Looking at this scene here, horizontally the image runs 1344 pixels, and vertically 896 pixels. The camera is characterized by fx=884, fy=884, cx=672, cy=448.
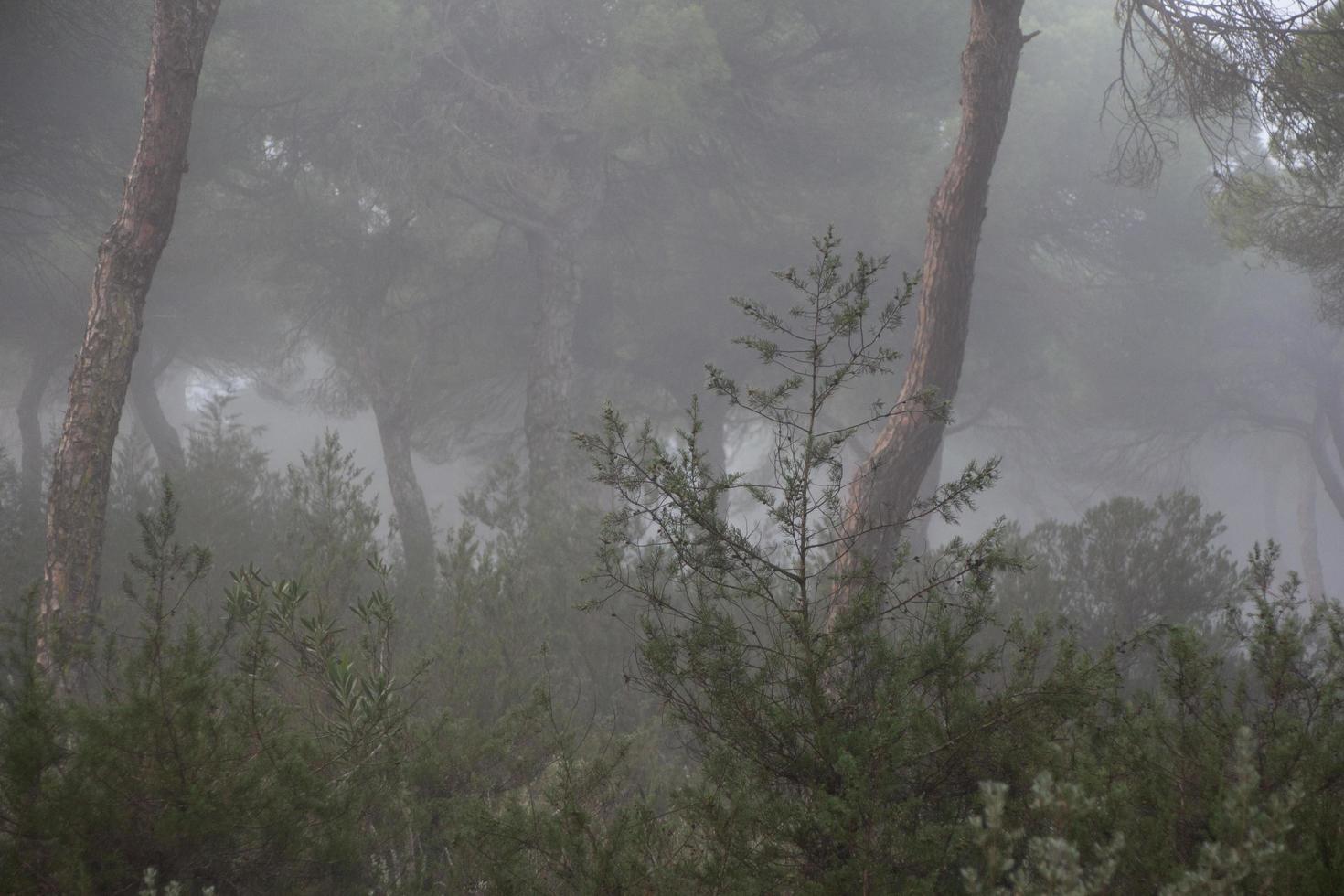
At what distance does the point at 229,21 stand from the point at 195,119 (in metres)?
1.37

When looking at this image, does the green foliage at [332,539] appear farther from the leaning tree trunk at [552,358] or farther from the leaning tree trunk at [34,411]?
the leaning tree trunk at [34,411]

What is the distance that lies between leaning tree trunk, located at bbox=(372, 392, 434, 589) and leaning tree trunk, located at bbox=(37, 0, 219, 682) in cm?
622

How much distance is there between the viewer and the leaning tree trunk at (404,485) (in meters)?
13.2

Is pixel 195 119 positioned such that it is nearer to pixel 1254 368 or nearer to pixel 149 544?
pixel 149 544

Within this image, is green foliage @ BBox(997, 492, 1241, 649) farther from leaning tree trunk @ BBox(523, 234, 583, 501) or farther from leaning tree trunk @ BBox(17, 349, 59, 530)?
leaning tree trunk @ BBox(17, 349, 59, 530)

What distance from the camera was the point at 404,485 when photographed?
15.2 metres

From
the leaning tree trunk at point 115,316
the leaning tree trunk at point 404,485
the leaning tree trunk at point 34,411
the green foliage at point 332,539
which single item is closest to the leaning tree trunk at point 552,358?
the leaning tree trunk at point 404,485

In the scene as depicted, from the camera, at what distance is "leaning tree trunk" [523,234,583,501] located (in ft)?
45.5

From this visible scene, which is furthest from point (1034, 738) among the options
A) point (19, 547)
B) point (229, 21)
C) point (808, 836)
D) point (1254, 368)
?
point (1254, 368)

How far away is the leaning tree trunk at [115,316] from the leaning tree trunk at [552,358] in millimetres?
7320

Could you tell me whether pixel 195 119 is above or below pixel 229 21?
Answer: below

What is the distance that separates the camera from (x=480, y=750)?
3.65 metres

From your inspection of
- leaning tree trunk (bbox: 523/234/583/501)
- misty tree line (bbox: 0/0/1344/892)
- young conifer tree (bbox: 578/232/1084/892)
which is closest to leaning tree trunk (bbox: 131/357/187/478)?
misty tree line (bbox: 0/0/1344/892)

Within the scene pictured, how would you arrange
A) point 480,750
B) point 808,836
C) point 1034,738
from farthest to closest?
point 480,750 < point 1034,738 < point 808,836
